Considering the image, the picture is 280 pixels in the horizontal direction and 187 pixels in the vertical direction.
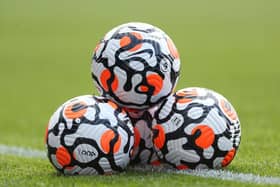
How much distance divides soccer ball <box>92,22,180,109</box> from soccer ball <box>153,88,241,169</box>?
0.66 ft

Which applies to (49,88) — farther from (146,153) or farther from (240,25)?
(240,25)

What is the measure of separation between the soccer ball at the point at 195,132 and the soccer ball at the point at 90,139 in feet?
1.09

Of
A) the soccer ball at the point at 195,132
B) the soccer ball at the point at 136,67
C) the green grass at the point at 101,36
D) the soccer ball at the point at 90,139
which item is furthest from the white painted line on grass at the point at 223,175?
the soccer ball at the point at 136,67

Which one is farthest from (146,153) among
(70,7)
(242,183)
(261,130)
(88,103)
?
(70,7)

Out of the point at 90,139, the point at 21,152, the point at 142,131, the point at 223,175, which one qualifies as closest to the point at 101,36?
the point at 21,152

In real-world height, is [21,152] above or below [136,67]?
below

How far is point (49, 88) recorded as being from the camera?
57.9 ft

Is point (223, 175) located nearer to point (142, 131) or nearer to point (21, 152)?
point (142, 131)

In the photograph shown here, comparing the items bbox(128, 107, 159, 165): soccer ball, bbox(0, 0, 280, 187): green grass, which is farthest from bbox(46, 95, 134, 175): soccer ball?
bbox(128, 107, 159, 165): soccer ball

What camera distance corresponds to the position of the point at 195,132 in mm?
7168

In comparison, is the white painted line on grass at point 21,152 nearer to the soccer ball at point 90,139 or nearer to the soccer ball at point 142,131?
the soccer ball at point 142,131

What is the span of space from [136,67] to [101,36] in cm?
2053

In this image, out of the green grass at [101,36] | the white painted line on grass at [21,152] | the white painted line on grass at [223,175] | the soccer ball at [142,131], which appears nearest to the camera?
the white painted line on grass at [223,175]

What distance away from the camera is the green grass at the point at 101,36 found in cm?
786
